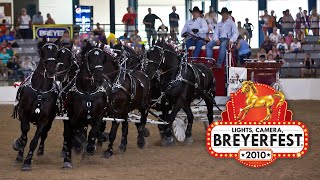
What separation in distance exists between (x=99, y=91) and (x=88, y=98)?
22cm

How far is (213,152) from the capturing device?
8211 millimetres

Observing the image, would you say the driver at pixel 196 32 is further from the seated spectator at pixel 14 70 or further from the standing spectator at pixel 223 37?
the seated spectator at pixel 14 70

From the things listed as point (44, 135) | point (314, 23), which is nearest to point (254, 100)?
point (44, 135)

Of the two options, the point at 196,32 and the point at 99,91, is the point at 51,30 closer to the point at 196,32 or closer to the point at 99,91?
the point at 196,32

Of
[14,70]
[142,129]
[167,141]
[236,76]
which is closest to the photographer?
[142,129]

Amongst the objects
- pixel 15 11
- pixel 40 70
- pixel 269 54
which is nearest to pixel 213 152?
pixel 40 70

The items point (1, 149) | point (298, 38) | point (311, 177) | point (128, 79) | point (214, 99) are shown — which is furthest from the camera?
point (298, 38)

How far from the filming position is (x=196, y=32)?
19359 millimetres

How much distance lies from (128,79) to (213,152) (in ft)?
23.5

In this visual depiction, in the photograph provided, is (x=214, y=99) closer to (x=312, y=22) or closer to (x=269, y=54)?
(x=269, y=54)

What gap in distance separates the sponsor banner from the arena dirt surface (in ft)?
46.3

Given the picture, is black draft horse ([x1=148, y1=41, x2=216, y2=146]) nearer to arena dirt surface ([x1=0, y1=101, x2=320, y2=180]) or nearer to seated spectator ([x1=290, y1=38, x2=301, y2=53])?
arena dirt surface ([x1=0, y1=101, x2=320, y2=180])

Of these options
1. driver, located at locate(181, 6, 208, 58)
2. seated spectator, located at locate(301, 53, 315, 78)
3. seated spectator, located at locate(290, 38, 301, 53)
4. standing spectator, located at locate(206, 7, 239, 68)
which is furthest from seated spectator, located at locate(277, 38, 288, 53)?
standing spectator, located at locate(206, 7, 239, 68)

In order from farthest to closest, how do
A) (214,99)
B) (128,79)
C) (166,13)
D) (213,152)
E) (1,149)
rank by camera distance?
(166,13), (214,99), (1,149), (128,79), (213,152)
